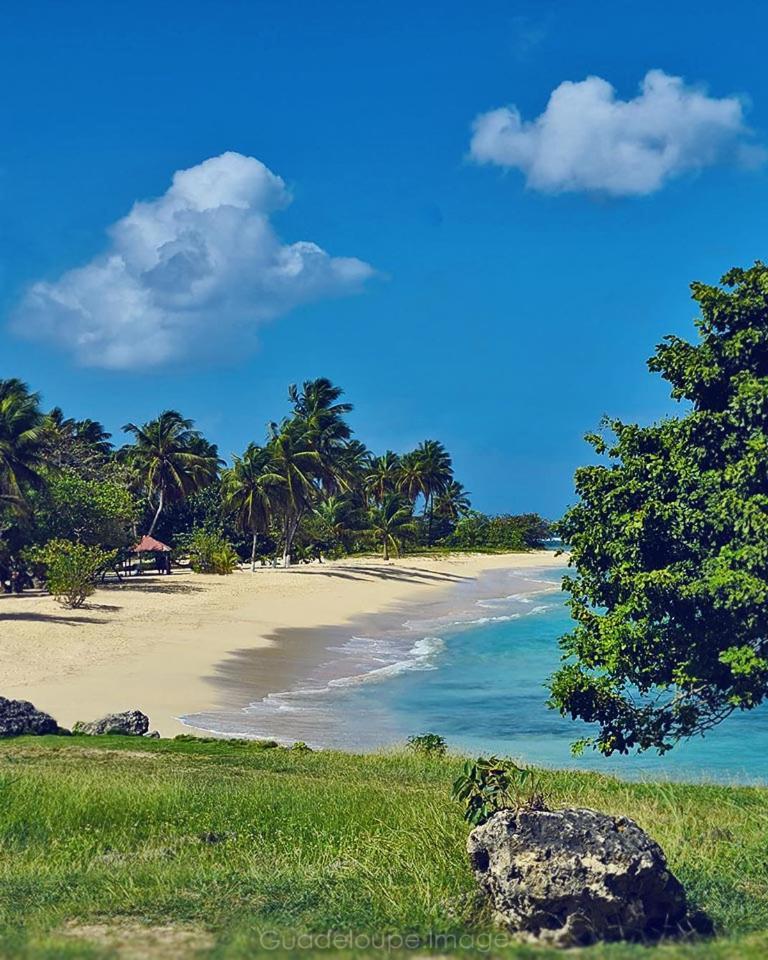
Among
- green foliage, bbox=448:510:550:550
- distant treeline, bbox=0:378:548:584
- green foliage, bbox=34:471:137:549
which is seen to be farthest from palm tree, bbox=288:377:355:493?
green foliage, bbox=448:510:550:550

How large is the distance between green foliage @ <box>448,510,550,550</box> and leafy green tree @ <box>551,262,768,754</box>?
109 meters

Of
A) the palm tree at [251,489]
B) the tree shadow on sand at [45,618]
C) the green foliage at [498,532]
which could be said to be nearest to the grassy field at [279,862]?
the tree shadow on sand at [45,618]

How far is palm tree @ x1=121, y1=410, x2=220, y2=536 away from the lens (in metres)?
70.0

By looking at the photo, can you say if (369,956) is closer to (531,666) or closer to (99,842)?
(99,842)

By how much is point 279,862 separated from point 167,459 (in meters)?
62.6

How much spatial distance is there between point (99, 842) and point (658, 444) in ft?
28.7

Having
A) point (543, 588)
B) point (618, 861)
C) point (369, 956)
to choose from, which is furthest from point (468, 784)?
point (543, 588)

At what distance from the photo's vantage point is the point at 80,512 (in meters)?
53.9

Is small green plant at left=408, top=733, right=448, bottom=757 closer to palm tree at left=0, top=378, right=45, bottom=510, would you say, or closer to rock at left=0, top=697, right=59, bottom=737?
rock at left=0, top=697, right=59, bottom=737

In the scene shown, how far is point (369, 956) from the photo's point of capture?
5559 millimetres

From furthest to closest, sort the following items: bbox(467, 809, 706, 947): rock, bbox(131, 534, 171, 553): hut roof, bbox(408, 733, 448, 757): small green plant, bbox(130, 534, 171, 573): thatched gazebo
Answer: bbox(131, 534, 171, 553): hut roof, bbox(130, 534, 171, 573): thatched gazebo, bbox(408, 733, 448, 757): small green plant, bbox(467, 809, 706, 947): rock

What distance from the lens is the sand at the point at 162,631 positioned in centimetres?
2755

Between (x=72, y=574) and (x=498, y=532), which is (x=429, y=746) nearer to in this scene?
(x=72, y=574)

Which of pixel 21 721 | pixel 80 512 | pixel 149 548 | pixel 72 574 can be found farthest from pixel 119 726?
pixel 149 548
